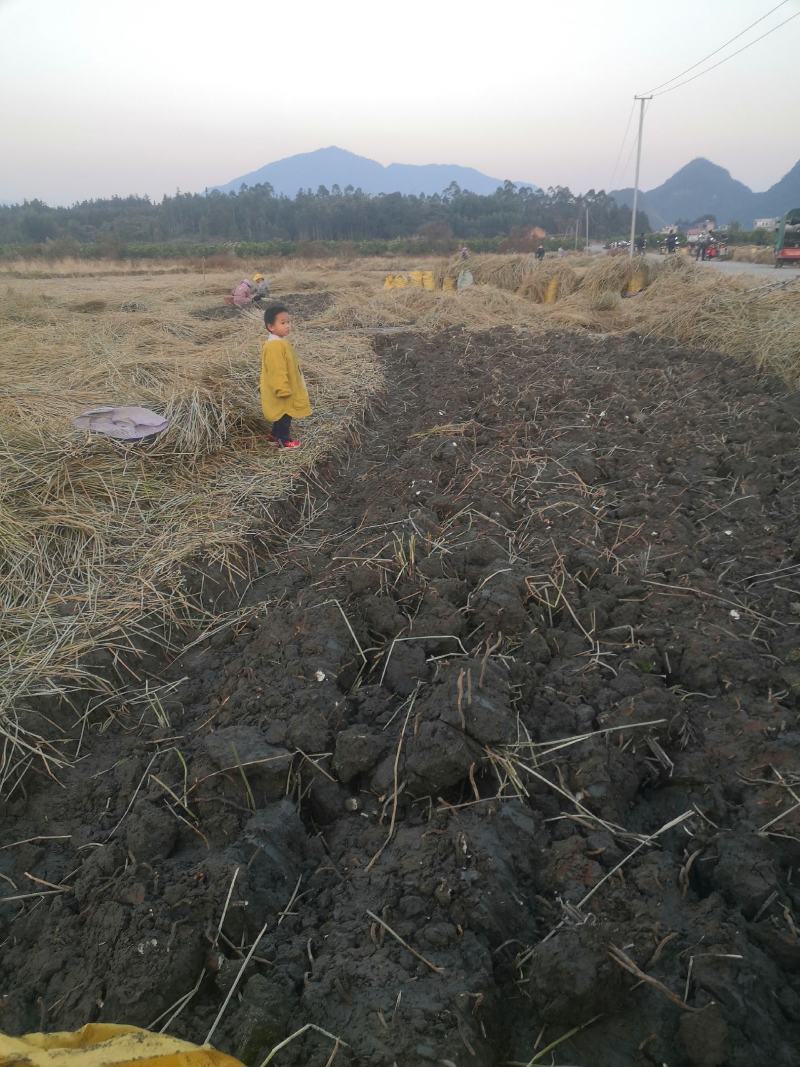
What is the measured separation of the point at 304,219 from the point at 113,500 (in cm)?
5703

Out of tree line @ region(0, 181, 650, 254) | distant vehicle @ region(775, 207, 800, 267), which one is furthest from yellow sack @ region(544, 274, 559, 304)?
tree line @ region(0, 181, 650, 254)

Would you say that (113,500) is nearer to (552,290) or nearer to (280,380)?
(280,380)

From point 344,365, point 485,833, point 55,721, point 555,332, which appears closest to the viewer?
point 485,833

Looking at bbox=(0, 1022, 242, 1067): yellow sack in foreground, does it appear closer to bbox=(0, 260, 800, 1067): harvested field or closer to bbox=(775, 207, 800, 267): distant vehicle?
bbox=(0, 260, 800, 1067): harvested field

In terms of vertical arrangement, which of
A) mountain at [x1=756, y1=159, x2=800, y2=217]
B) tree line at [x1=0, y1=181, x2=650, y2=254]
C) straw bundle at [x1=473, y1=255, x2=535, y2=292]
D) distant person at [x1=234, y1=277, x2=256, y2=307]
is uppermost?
mountain at [x1=756, y1=159, x2=800, y2=217]

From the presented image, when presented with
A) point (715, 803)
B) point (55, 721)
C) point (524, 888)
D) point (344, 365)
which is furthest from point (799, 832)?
point (344, 365)

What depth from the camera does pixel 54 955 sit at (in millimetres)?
1623

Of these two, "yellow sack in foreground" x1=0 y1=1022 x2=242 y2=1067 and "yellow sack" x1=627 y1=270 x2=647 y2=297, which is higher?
"yellow sack" x1=627 y1=270 x2=647 y2=297

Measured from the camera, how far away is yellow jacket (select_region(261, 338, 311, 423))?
4961 millimetres

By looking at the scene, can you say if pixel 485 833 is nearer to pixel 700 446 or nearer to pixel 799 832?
pixel 799 832

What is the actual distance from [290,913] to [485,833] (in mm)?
561

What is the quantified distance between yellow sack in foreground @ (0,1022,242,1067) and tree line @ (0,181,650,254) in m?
47.5

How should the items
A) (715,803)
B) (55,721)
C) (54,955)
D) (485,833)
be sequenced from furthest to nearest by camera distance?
(55,721)
(715,803)
(485,833)
(54,955)

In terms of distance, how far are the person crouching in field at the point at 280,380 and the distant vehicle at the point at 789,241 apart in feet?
79.5
